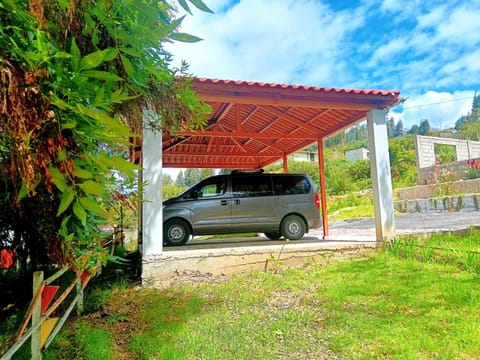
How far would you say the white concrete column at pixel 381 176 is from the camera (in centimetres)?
577

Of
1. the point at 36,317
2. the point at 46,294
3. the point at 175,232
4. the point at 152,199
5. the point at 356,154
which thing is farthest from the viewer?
the point at 356,154

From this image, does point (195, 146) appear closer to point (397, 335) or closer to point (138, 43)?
point (397, 335)

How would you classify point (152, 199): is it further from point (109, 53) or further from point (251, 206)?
point (109, 53)

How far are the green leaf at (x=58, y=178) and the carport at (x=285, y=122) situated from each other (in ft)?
4.68

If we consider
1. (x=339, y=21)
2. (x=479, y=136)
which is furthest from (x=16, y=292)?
(x=479, y=136)

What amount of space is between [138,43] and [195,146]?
8.21m

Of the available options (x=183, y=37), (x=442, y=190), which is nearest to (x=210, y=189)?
(x=183, y=37)

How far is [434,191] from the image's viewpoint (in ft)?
42.2

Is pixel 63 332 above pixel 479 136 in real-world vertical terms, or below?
below

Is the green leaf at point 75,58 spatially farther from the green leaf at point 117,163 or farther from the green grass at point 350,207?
the green grass at point 350,207

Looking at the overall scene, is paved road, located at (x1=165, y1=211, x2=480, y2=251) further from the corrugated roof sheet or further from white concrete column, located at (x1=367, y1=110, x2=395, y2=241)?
the corrugated roof sheet

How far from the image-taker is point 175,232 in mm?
6605

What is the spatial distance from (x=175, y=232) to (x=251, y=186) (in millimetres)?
2015

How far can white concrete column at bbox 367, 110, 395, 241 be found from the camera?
18.9 ft
